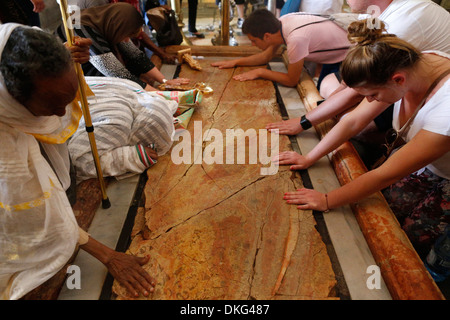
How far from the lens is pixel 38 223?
1020 millimetres

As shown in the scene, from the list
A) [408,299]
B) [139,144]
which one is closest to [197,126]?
[139,144]

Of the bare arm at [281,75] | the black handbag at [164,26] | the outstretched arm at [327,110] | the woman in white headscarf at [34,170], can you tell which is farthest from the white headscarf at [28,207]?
the black handbag at [164,26]

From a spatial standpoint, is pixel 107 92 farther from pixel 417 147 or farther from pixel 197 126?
pixel 417 147

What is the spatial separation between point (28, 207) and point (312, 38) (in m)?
2.43

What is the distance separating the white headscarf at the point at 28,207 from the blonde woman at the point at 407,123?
1.06 m

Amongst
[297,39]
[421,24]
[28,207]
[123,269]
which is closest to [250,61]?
[297,39]

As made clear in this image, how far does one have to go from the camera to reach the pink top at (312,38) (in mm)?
2611

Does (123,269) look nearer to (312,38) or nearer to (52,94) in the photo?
(52,94)

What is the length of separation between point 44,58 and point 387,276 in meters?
1.40

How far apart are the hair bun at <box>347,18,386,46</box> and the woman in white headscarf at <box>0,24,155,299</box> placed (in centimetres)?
111

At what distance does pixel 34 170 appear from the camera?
984 mm

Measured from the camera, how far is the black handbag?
339 cm
